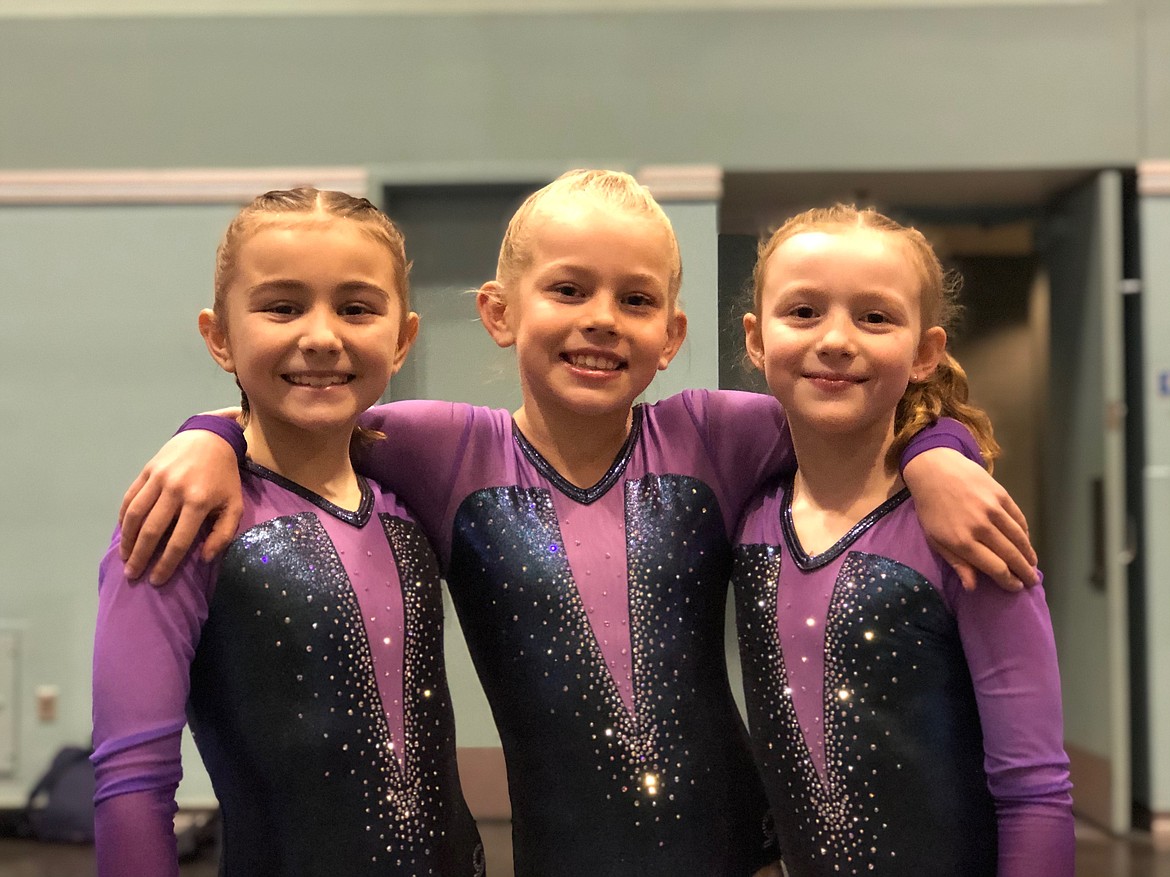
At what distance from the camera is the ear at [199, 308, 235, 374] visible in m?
1.13

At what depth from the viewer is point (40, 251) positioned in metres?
2.93

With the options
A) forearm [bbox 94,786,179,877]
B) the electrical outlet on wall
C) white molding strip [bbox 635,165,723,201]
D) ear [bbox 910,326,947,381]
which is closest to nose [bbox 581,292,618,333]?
ear [bbox 910,326,947,381]

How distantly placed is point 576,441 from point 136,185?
2230mm

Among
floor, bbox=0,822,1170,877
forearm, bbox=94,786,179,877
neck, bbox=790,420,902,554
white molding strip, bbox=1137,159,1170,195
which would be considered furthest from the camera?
white molding strip, bbox=1137,159,1170,195

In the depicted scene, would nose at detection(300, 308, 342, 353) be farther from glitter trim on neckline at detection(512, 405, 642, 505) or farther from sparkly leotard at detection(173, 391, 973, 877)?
glitter trim on neckline at detection(512, 405, 642, 505)

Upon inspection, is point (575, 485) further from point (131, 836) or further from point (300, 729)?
point (131, 836)

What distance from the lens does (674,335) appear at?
1.23 metres

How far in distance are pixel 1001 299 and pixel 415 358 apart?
246cm

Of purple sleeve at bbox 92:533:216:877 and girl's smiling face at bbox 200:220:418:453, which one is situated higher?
girl's smiling face at bbox 200:220:418:453

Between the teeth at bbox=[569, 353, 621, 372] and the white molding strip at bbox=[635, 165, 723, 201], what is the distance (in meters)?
1.92

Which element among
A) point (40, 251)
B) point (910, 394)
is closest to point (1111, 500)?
point (910, 394)

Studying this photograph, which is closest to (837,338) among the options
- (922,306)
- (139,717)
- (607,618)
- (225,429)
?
(922,306)

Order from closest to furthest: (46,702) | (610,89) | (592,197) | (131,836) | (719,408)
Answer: (131,836)
(592,197)
(719,408)
(46,702)
(610,89)

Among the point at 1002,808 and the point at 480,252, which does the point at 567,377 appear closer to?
the point at 1002,808
